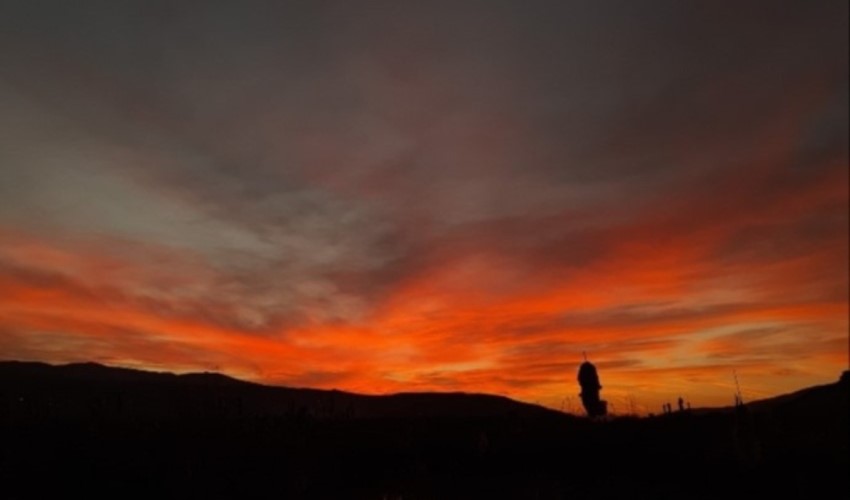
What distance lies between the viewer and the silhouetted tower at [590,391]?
3553 centimetres

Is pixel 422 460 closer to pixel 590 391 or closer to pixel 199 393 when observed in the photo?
pixel 590 391

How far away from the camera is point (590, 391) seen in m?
35.8

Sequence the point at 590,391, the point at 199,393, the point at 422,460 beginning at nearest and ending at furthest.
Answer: the point at 422,460, the point at 590,391, the point at 199,393

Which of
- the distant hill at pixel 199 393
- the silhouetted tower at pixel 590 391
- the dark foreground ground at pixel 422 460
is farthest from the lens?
the distant hill at pixel 199 393

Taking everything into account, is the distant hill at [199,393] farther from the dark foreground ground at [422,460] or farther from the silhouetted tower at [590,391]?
the dark foreground ground at [422,460]

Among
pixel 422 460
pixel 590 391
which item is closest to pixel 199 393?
pixel 590 391

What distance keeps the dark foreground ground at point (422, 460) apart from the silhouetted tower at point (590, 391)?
7622 millimetres

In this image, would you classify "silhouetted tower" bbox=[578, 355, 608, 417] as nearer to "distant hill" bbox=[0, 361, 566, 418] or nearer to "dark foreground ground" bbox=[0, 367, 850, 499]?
"dark foreground ground" bbox=[0, 367, 850, 499]

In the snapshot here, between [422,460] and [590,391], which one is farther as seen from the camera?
[590,391]

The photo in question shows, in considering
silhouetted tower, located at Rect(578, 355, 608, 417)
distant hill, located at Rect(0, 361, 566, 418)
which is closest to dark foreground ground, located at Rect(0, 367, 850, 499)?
silhouetted tower, located at Rect(578, 355, 608, 417)

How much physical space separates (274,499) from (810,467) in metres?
15.5

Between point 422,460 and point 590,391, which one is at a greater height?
point 590,391

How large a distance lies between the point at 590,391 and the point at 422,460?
17203mm

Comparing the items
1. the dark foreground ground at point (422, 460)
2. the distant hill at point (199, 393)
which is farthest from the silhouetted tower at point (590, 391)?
the distant hill at point (199, 393)
